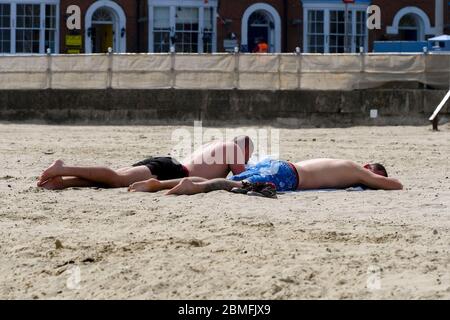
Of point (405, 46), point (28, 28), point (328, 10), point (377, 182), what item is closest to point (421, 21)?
point (328, 10)

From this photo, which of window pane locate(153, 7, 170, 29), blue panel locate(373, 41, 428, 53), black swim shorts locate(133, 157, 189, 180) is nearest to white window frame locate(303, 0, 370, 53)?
blue panel locate(373, 41, 428, 53)

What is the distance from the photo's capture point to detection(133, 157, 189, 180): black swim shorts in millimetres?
11297

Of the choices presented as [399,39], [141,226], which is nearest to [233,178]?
[141,226]

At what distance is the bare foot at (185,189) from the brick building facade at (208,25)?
30305 millimetres

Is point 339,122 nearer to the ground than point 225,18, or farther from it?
nearer to the ground

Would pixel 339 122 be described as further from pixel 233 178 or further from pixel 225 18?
pixel 225 18

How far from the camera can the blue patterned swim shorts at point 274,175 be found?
35.8ft

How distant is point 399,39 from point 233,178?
1369 inches

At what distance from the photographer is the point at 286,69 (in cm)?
2573

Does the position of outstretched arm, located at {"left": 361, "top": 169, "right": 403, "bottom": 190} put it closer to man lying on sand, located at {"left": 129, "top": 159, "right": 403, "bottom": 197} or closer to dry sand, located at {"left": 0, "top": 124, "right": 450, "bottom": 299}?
man lying on sand, located at {"left": 129, "top": 159, "right": 403, "bottom": 197}

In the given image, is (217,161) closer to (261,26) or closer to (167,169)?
(167,169)

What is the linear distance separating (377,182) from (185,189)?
1991 mm

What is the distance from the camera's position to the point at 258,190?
10.6 metres

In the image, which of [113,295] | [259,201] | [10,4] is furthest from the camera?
[10,4]
